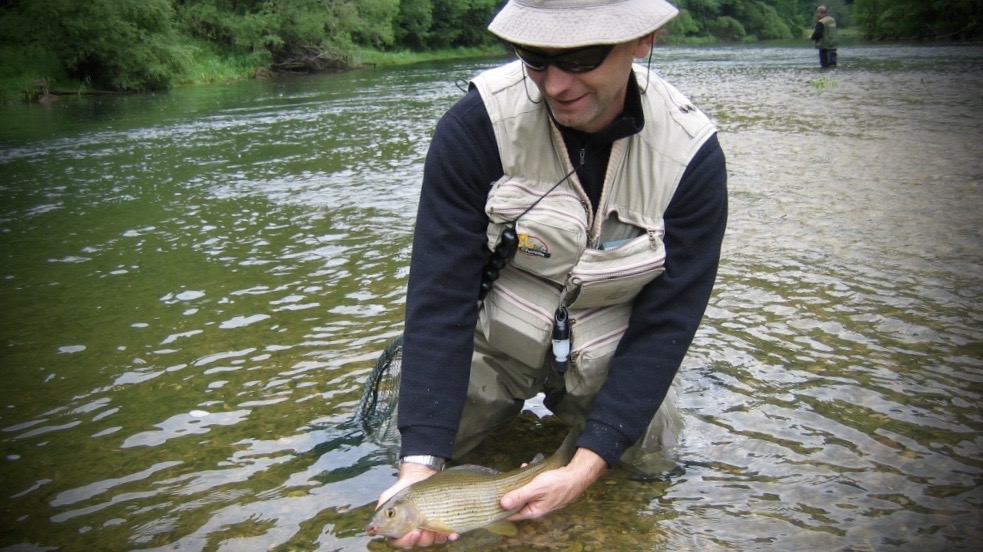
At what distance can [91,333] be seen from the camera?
5926 millimetres

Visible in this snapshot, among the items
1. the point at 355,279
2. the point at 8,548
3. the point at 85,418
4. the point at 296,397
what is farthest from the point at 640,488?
the point at 355,279

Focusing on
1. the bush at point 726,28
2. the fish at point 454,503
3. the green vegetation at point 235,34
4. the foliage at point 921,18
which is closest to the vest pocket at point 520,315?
the fish at point 454,503

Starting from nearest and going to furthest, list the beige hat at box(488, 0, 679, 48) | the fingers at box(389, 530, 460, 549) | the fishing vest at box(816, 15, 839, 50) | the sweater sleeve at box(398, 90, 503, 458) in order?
the beige hat at box(488, 0, 679, 48), the fingers at box(389, 530, 460, 549), the sweater sleeve at box(398, 90, 503, 458), the fishing vest at box(816, 15, 839, 50)

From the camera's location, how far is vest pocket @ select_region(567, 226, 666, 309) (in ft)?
10.6

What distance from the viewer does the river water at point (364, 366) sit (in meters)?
3.62

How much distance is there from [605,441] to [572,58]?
1.45m

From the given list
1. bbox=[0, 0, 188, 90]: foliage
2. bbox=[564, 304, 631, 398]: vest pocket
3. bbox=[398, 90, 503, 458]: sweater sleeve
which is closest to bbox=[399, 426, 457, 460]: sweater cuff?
bbox=[398, 90, 503, 458]: sweater sleeve

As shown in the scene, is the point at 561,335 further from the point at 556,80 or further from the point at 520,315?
the point at 556,80

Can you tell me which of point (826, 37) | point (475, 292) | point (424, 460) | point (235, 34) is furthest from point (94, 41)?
point (424, 460)

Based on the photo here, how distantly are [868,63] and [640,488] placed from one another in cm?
2782

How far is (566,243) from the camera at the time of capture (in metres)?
3.27

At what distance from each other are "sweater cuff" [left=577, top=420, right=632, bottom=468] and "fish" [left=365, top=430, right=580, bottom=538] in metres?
0.21

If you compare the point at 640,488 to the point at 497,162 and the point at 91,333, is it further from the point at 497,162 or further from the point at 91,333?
the point at 91,333

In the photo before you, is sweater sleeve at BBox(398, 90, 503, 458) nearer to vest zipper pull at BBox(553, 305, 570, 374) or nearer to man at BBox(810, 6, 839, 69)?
vest zipper pull at BBox(553, 305, 570, 374)
